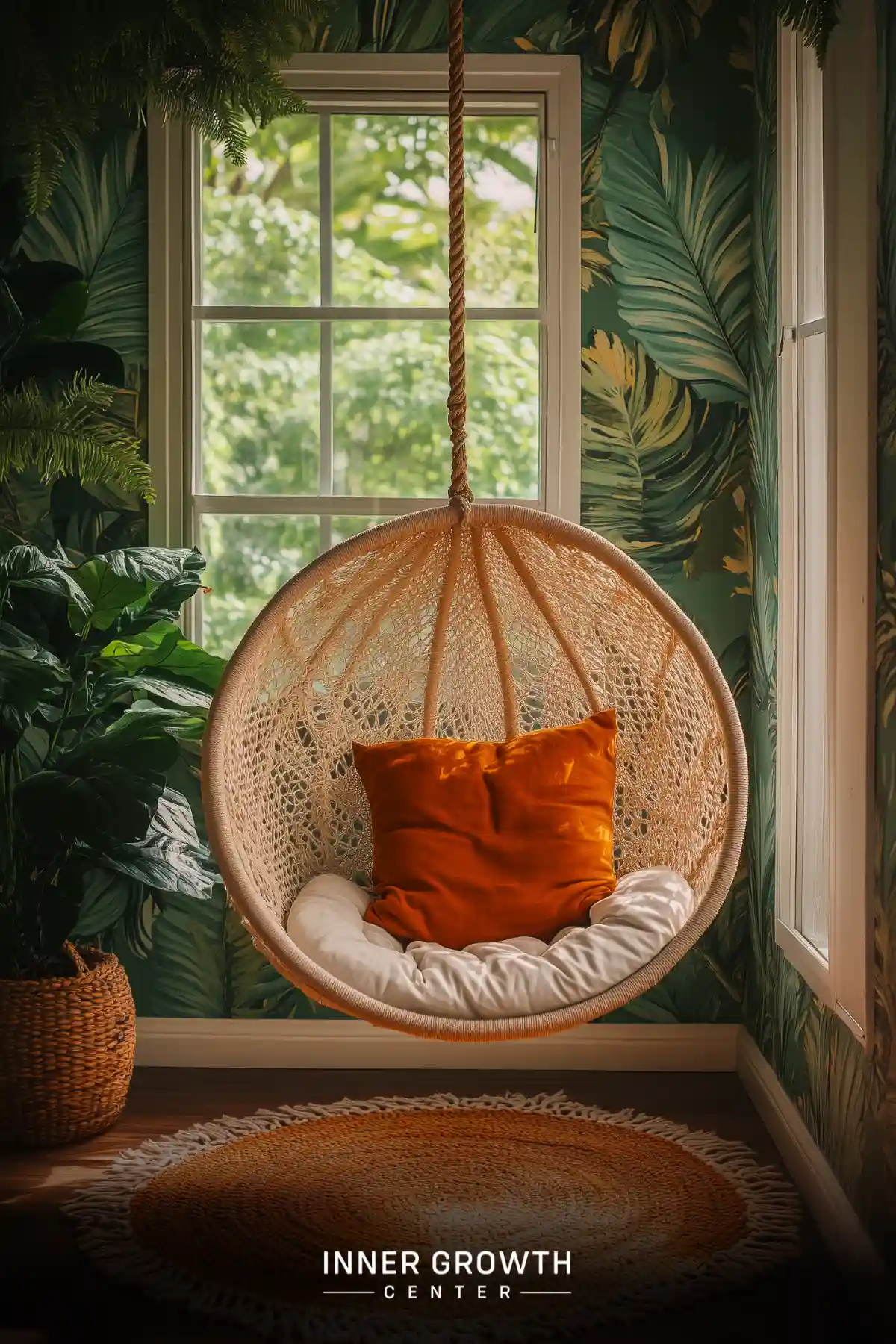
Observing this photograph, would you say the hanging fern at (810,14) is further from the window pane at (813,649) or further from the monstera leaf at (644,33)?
the monstera leaf at (644,33)

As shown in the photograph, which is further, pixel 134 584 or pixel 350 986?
pixel 134 584

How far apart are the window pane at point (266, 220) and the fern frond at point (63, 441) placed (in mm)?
676

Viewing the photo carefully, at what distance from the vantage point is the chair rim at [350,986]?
188 centimetres

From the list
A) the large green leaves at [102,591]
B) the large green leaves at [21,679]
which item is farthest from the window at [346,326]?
the large green leaves at [21,679]

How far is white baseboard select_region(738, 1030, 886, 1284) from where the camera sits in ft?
6.24

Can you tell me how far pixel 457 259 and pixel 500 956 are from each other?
1089mm

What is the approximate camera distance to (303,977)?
1877mm

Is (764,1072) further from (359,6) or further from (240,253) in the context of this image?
(359,6)

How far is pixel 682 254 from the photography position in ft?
9.23

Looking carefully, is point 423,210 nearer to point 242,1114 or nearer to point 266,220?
point 266,220

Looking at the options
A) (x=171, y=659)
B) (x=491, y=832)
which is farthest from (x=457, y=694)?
(x=171, y=659)

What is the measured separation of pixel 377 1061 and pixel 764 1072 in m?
0.82

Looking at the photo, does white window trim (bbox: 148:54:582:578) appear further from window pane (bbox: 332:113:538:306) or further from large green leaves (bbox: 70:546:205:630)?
large green leaves (bbox: 70:546:205:630)

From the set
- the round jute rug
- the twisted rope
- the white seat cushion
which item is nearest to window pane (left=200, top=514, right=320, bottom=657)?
the twisted rope
